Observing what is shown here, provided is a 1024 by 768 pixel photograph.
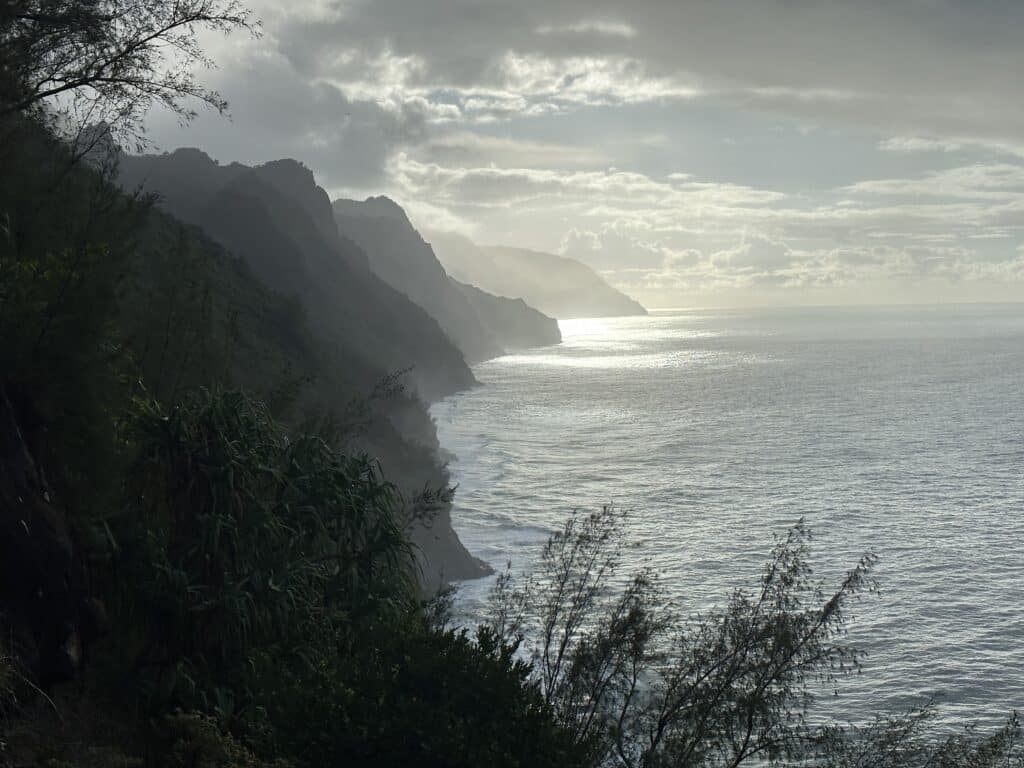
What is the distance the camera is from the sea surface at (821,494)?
126ft

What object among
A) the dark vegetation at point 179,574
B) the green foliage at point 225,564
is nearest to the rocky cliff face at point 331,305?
the dark vegetation at point 179,574

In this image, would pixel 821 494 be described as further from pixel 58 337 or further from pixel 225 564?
pixel 58 337

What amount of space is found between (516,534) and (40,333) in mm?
47162

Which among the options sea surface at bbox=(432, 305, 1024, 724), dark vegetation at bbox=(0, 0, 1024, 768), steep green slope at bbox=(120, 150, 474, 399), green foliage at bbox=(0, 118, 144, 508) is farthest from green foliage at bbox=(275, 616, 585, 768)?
steep green slope at bbox=(120, 150, 474, 399)

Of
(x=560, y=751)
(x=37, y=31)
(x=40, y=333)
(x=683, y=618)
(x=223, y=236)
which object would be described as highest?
(x=223, y=236)

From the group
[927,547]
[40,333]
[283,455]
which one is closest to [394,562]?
[283,455]

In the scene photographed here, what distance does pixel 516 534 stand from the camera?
187ft

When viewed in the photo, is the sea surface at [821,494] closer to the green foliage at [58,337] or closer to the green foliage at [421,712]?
the green foliage at [421,712]

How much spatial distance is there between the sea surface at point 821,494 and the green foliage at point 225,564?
26.5 metres

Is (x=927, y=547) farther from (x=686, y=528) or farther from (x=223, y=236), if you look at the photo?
(x=223, y=236)

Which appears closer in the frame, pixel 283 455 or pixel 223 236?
pixel 283 455

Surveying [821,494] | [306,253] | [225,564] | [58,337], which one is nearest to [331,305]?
[306,253]

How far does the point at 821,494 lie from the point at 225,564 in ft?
195

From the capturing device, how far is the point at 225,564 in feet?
44.0
